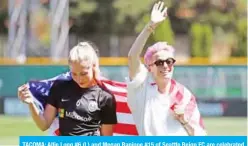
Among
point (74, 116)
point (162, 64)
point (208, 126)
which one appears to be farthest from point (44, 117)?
point (208, 126)

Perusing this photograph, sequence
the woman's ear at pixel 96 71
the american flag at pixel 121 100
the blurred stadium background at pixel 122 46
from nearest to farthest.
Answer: the american flag at pixel 121 100
the woman's ear at pixel 96 71
the blurred stadium background at pixel 122 46

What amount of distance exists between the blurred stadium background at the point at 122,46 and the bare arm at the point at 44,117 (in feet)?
12.0

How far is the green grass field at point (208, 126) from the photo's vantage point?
14562mm

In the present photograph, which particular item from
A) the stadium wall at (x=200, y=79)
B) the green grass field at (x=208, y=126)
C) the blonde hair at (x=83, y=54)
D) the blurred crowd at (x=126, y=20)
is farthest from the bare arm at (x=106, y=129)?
the blurred crowd at (x=126, y=20)

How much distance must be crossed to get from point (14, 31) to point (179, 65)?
816 centimetres

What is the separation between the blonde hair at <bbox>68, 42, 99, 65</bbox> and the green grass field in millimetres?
9212

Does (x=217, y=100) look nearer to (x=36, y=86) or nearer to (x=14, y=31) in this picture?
(x=14, y=31)

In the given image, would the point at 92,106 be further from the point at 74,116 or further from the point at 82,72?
the point at 82,72

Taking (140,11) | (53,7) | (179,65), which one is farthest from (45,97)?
(140,11)

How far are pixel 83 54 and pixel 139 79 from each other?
0.33 meters

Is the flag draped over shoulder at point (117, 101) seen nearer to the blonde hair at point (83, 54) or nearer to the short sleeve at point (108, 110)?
Answer: the short sleeve at point (108, 110)

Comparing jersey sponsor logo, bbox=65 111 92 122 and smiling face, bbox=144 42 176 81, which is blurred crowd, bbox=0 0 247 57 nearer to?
jersey sponsor logo, bbox=65 111 92 122

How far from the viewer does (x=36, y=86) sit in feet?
16.5

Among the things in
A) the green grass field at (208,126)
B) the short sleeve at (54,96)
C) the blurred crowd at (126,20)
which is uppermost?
the blurred crowd at (126,20)
